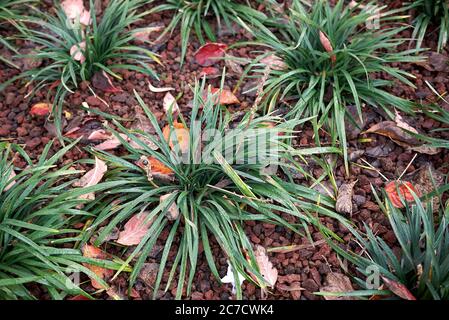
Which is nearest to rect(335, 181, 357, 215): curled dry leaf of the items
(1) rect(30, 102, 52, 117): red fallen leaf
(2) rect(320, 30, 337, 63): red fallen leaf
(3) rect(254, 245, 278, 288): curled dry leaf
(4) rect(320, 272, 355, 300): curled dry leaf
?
(4) rect(320, 272, 355, 300): curled dry leaf

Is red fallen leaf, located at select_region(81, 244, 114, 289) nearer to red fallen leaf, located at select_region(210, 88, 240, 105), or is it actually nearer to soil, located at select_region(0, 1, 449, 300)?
soil, located at select_region(0, 1, 449, 300)

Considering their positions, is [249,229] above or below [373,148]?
below

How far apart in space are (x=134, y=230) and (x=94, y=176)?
418 millimetres

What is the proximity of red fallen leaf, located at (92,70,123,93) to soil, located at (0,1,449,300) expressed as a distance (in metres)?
0.04

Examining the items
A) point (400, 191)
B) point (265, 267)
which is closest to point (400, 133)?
point (400, 191)

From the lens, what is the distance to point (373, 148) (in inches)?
123

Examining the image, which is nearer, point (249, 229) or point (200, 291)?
point (200, 291)

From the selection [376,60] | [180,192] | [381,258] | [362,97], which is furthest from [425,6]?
[180,192]

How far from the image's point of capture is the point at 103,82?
3.38 m

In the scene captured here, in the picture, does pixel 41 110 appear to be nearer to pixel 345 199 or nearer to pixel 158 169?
pixel 158 169

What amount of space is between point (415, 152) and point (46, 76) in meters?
2.45
